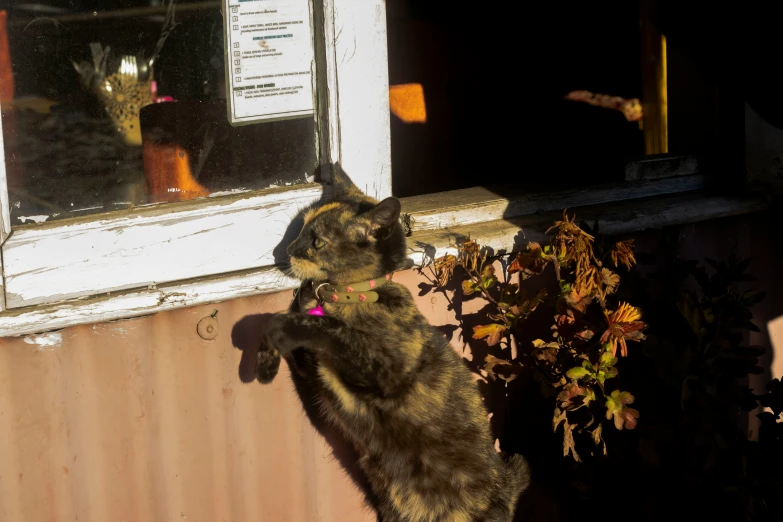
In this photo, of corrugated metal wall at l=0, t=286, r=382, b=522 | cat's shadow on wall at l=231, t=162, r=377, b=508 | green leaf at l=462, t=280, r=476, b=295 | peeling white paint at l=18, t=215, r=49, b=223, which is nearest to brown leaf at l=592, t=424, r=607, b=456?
green leaf at l=462, t=280, r=476, b=295

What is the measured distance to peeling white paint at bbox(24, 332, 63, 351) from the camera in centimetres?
233

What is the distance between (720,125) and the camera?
12.9 feet

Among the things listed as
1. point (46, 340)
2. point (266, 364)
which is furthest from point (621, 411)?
point (46, 340)

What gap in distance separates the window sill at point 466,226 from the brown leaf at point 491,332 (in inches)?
12.1

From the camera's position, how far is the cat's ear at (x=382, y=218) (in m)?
2.56

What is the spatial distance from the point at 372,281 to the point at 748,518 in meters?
1.82

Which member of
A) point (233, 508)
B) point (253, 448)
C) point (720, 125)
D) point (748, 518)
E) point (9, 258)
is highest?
point (720, 125)

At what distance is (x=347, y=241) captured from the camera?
2.69 meters

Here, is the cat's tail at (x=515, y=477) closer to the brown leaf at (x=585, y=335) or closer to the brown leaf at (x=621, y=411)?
the brown leaf at (x=621, y=411)

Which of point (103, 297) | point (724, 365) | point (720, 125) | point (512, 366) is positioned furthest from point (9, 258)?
point (720, 125)

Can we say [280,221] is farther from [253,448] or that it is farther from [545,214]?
[545,214]

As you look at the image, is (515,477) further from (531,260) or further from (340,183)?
(340,183)

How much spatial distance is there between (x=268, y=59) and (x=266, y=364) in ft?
3.29

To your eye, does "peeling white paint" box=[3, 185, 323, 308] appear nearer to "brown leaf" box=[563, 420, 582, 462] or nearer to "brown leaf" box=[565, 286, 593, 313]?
"brown leaf" box=[565, 286, 593, 313]
